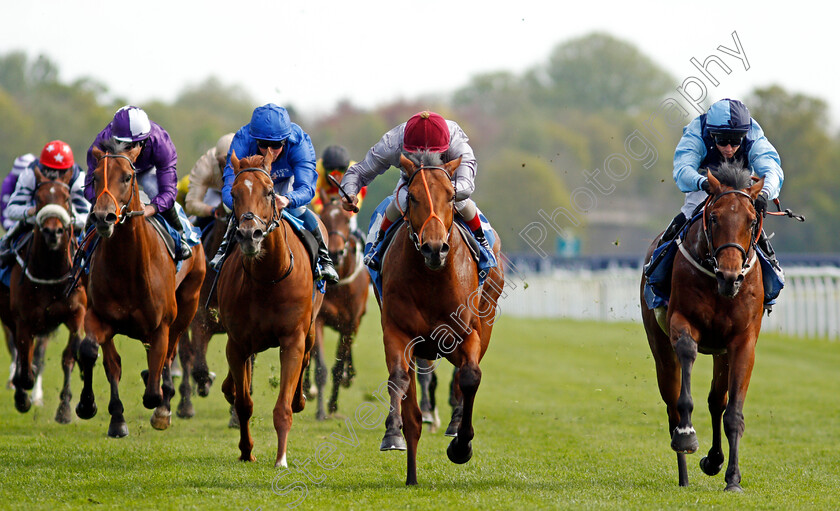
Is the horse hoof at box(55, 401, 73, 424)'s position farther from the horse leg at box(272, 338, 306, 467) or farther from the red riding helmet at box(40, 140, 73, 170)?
the horse leg at box(272, 338, 306, 467)

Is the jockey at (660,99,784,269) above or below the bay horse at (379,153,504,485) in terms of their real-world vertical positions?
above

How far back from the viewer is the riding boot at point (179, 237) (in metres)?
7.74

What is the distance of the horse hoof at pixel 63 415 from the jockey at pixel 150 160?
2739 mm

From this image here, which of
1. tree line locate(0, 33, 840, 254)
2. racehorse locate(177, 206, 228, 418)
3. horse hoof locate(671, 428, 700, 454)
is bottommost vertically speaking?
horse hoof locate(671, 428, 700, 454)

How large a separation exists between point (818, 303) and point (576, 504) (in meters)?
13.6

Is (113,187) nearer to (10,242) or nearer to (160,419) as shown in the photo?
(160,419)

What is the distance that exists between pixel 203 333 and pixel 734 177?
4.76 metres

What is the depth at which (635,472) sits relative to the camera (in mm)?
7043

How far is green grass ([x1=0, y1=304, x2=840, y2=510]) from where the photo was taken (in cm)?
585

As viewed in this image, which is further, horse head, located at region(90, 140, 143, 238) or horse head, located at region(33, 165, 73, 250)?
horse head, located at region(33, 165, 73, 250)

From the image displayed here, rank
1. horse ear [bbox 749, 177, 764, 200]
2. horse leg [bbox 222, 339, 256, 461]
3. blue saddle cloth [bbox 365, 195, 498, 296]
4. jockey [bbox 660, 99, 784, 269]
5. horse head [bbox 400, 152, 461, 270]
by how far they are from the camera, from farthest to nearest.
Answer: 1. horse leg [bbox 222, 339, 256, 461]
2. blue saddle cloth [bbox 365, 195, 498, 296]
3. jockey [bbox 660, 99, 784, 269]
4. horse ear [bbox 749, 177, 764, 200]
5. horse head [bbox 400, 152, 461, 270]

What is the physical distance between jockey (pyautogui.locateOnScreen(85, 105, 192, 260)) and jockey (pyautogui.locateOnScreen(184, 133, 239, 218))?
1.37 metres

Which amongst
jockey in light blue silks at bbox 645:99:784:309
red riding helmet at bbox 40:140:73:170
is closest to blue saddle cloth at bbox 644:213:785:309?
jockey in light blue silks at bbox 645:99:784:309

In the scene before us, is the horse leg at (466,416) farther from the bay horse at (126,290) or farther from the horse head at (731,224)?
the bay horse at (126,290)
